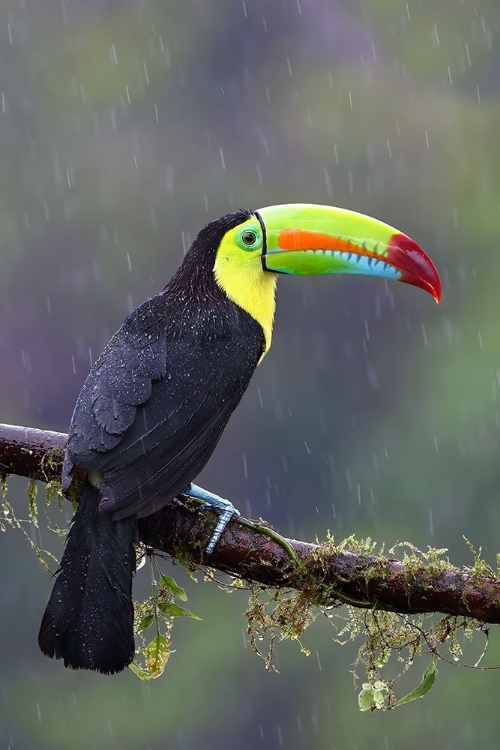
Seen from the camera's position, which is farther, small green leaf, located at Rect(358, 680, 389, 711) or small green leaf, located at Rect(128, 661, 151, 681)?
small green leaf, located at Rect(128, 661, 151, 681)

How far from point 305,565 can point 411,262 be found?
3.64ft

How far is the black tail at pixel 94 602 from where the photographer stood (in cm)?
288

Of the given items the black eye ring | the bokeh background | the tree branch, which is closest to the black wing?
the tree branch

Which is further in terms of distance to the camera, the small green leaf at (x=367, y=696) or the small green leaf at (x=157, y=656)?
the small green leaf at (x=157, y=656)

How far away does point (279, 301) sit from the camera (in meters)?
19.2

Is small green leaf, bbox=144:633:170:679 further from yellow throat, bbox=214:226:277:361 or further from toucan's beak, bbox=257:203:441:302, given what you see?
toucan's beak, bbox=257:203:441:302

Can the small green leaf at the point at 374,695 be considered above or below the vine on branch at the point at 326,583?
below

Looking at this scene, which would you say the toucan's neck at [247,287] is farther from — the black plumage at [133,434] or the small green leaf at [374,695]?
the small green leaf at [374,695]

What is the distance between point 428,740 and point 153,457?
1719cm

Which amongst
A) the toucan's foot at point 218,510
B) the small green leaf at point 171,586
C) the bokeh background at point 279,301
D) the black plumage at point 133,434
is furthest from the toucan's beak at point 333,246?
the bokeh background at point 279,301

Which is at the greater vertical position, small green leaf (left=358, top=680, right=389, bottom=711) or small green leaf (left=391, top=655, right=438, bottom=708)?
small green leaf (left=391, top=655, right=438, bottom=708)

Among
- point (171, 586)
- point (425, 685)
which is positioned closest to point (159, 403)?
point (171, 586)

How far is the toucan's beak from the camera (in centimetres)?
365

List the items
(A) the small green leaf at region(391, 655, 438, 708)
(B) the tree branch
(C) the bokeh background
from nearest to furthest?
(B) the tree branch, (A) the small green leaf at region(391, 655, 438, 708), (C) the bokeh background
